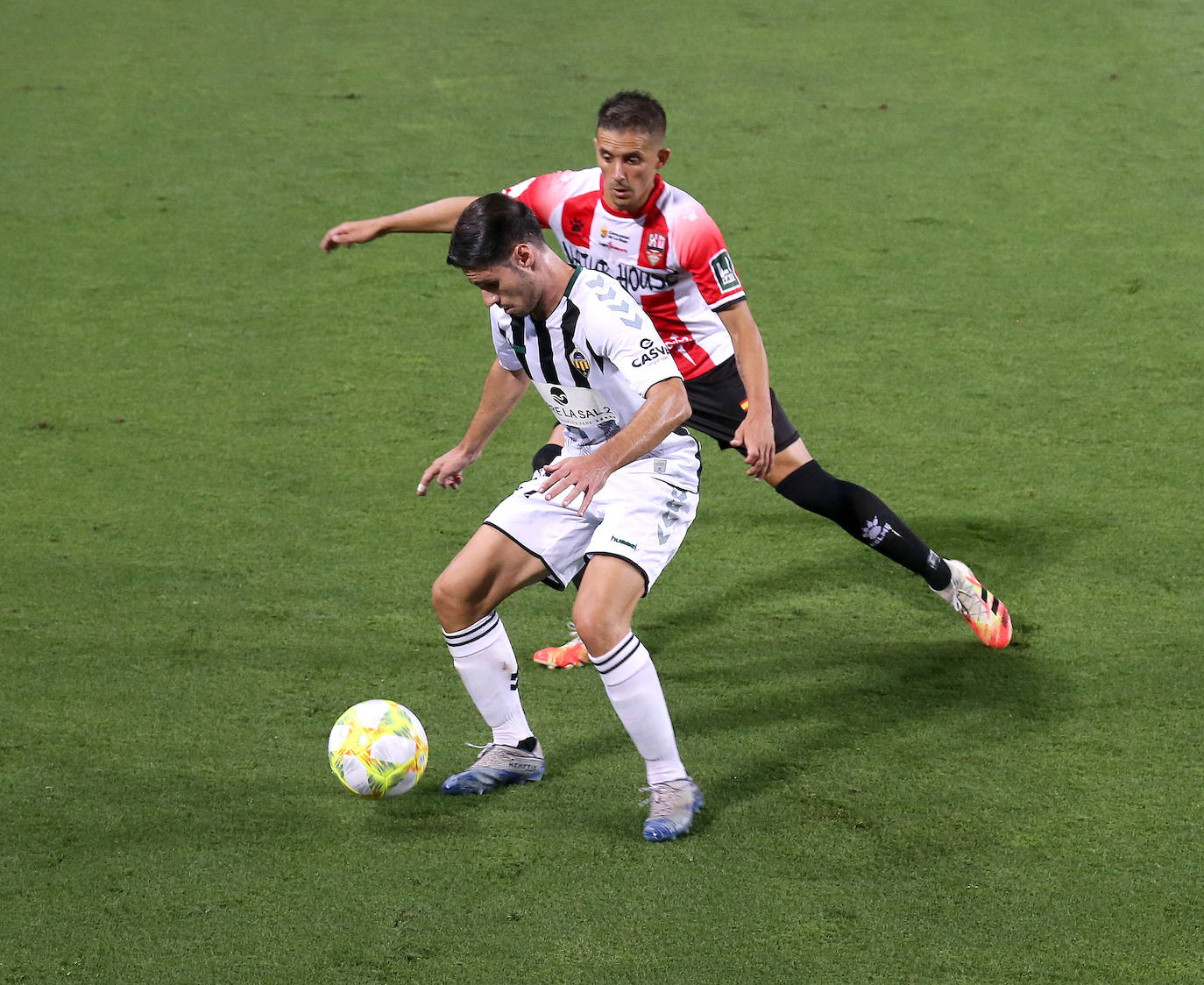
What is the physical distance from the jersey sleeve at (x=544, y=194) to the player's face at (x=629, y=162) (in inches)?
9.5

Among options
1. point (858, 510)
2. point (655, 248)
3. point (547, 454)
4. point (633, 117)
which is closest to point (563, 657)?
point (547, 454)

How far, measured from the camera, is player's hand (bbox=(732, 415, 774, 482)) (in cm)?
432

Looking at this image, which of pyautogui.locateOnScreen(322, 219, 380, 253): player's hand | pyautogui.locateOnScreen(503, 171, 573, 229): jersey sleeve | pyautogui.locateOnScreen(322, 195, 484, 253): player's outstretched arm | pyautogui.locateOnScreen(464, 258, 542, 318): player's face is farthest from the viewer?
pyautogui.locateOnScreen(503, 171, 573, 229): jersey sleeve

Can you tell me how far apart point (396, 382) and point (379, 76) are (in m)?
5.10

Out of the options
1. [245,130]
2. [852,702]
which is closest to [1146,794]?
[852,702]

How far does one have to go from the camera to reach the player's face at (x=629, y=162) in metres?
4.53

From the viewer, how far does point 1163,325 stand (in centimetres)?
763

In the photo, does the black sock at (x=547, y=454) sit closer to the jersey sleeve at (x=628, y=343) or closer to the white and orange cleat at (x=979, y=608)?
the jersey sleeve at (x=628, y=343)

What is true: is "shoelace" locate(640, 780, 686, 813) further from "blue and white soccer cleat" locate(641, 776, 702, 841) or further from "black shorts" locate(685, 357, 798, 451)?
"black shorts" locate(685, 357, 798, 451)

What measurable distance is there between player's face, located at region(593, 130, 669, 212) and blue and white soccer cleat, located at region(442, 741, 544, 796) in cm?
179

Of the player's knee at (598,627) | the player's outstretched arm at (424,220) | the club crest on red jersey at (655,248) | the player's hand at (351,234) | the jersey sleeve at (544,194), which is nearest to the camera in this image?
the player's knee at (598,627)

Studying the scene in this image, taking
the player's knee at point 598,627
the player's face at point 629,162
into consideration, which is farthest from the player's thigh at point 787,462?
the player's knee at point 598,627

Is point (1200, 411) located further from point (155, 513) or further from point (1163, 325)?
point (155, 513)

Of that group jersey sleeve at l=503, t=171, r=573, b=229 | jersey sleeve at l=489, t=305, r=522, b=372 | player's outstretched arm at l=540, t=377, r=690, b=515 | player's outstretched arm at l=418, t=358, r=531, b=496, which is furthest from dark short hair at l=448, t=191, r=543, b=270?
jersey sleeve at l=503, t=171, r=573, b=229
